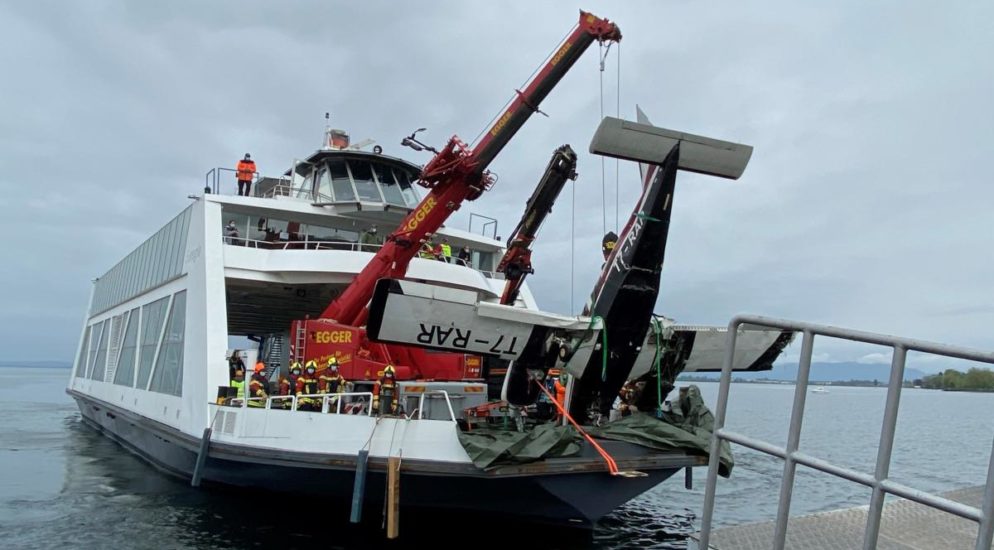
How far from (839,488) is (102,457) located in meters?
17.9

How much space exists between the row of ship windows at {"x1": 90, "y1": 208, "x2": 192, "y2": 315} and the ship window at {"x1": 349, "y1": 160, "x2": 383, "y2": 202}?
3.53 m

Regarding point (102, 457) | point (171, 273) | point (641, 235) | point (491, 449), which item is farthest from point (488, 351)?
point (102, 457)

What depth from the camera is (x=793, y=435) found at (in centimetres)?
292

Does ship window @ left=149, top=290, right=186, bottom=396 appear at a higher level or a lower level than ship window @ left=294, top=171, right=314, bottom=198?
lower

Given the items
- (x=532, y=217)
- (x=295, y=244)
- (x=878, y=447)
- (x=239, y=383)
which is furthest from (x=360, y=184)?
(x=878, y=447)

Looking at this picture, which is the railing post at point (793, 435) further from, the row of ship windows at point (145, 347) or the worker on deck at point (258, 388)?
the row of ship windows at point (145, 347)

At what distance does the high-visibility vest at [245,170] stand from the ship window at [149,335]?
344 cm

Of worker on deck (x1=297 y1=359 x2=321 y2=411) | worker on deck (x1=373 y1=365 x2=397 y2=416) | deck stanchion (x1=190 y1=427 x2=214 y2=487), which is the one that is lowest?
deck stanchion (x1=190 y1=427 x2=214 y2=487)

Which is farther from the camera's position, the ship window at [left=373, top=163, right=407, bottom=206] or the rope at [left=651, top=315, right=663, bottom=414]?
the ship window at [left=373, top=163, right=407, bottom=206]

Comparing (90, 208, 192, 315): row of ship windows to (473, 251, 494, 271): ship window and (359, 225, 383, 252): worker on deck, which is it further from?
(473, 251, 494, 271): ship window

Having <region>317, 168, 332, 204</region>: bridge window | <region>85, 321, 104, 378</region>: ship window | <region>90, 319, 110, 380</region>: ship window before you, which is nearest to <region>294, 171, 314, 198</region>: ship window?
<region>317, 168, 332, 204</region>: bridge window

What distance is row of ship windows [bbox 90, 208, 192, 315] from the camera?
13.8 meters

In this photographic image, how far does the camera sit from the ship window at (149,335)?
47.6 feet

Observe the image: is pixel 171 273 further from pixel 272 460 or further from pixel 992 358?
pixel 992 358
